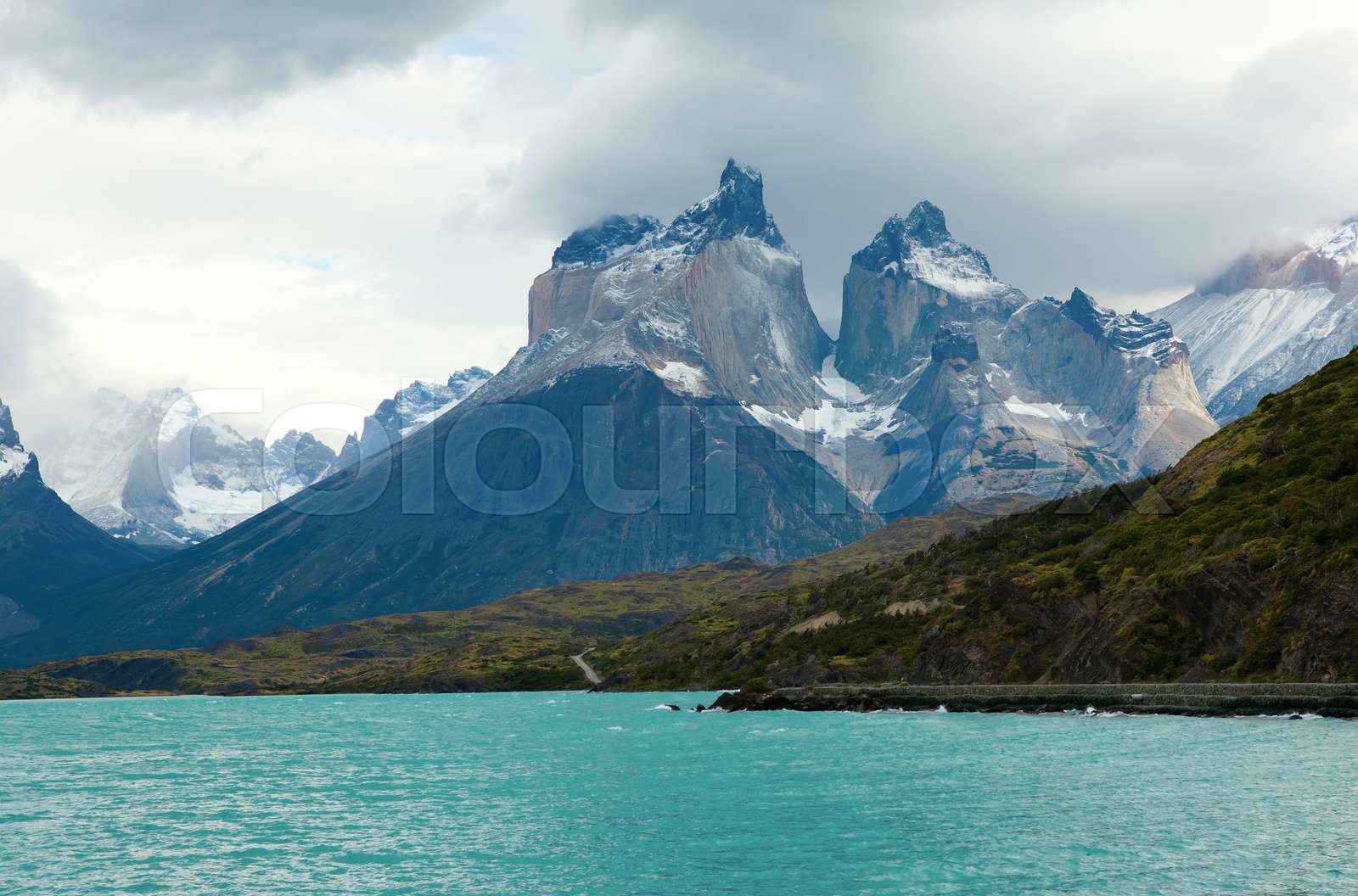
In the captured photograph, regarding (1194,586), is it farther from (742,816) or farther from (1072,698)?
(742,816)

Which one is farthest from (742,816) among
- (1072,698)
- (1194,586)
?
(1194,586)

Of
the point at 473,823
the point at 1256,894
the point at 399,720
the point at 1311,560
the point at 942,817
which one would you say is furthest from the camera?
the point at 399,720

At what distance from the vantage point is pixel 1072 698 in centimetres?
12900

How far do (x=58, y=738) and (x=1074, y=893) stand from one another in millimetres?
150093

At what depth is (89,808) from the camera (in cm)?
8412

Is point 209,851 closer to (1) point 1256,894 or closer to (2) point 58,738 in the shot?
(1) point 1256,894

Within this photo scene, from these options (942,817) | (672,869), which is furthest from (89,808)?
(942,817)

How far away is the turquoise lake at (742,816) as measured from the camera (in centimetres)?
5466

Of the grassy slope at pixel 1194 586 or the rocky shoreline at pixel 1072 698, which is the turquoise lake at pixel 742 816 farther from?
the grassy slope at pixel 1194 586

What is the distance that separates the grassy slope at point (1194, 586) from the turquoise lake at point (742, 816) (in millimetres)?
16783

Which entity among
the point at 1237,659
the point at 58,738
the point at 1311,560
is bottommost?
the point at 58,738

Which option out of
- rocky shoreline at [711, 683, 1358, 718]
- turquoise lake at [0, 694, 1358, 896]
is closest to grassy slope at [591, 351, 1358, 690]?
rocky shoreline at [711, 683, 1358, 718]

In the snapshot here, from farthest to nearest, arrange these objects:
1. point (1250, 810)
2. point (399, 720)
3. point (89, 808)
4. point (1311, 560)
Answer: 1. point (399, 720)
2. point (1311, 560)
3. point (89, 808)
4. point (1250, 810)

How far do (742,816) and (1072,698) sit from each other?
68.3 meters
